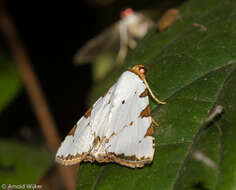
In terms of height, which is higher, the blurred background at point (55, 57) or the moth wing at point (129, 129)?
the moth wing at point (129, 129)

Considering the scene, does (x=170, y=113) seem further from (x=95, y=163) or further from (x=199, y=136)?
(x=95, y=163)

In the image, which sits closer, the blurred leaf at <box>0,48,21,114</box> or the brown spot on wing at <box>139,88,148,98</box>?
the brown spot on wing at <box>139,88,148,98</box>

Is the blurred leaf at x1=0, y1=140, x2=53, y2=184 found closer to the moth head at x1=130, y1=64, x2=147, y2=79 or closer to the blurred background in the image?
the blurred background

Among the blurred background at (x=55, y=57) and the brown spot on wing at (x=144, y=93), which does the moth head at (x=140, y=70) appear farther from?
the blurred background at (x=55, y=57)

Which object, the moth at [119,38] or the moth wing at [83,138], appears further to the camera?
the moth at [119,38]

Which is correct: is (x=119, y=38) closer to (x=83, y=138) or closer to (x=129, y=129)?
(x=83, y=138)

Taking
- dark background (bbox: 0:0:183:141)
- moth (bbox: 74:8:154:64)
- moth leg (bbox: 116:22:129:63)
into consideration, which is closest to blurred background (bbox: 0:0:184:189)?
dark background (bbox: 0:0:183:141)

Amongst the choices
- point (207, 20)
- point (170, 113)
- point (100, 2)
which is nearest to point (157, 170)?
point (170, 113)

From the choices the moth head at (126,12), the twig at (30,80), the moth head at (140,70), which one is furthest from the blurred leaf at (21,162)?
the moth head at (126,12)
